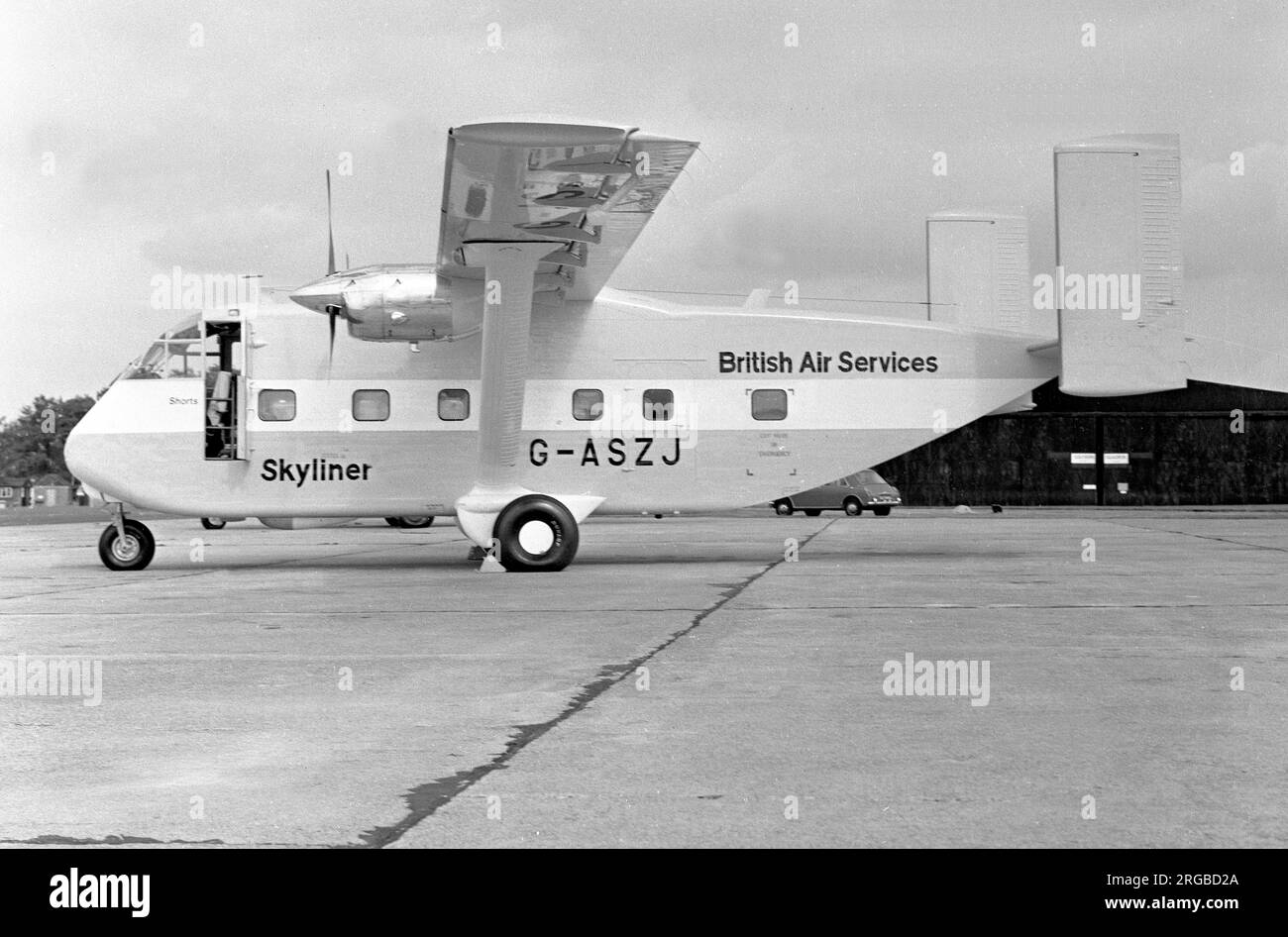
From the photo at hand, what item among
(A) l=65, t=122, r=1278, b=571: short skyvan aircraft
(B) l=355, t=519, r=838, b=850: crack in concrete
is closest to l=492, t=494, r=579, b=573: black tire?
(A) l=65, t=122, r=1278, b=571: short skyvan aircraft

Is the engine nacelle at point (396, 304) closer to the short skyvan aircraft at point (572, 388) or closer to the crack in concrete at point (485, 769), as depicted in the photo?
the short skyvan aircraft at point (572, 388)

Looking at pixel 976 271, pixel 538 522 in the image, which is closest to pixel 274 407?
pixel 538 522

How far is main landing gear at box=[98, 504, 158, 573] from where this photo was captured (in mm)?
16531

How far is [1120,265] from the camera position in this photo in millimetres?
16969

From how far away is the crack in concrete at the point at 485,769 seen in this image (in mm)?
4191

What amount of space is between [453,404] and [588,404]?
173 cm

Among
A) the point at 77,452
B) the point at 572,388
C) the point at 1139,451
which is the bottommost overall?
the point at 77,452

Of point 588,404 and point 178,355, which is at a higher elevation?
point 178,355

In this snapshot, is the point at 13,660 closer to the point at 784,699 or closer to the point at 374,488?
the point at 784,699

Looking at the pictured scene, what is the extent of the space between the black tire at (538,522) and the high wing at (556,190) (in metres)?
2.85

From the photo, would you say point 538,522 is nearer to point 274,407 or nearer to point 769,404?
point 769,404

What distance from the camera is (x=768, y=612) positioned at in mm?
10898
